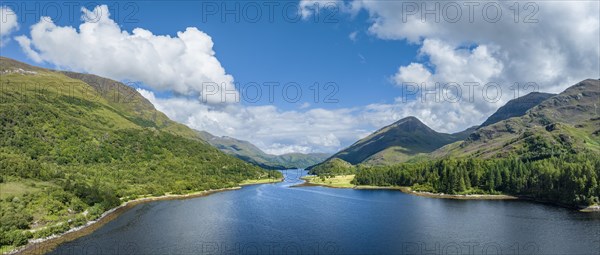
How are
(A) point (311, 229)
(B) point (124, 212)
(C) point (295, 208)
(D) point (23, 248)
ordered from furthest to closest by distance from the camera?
1. (C) point (295, 208)
2. (B) point (124, 212)
3. (A) point (311, 229)
4. (D) point (23, 248)

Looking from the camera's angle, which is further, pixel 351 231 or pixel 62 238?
pixel 351 231

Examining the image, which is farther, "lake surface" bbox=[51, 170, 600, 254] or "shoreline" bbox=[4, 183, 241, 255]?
"lake surface" bbox=[51, 170, 600, 254]

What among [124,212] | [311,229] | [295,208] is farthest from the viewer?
[295,208]

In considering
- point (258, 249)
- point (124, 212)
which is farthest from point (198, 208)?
point (258, 249)

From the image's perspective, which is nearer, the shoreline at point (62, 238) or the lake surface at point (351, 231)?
the shoreline at point (62, 238)

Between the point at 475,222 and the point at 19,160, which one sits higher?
the point at 19,160

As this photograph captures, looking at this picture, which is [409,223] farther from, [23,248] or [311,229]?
[23,248]

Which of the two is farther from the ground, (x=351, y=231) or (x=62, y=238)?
(x=351, y=231)

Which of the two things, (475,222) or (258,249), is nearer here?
(258,249)
